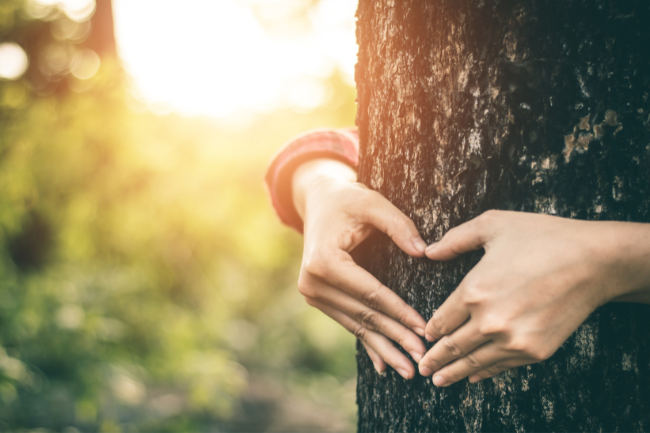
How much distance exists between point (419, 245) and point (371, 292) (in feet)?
0.55

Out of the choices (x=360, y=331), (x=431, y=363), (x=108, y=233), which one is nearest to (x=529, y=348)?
(x=431, y=363)

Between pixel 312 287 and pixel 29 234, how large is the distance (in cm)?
454

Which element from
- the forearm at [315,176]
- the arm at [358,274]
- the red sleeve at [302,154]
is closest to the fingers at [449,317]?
the arm at [358,274]

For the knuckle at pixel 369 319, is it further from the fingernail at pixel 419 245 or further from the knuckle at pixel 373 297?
the fingernail at pixel 419 245

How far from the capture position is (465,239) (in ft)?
2.68

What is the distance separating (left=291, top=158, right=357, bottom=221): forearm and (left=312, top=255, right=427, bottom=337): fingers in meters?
0.35

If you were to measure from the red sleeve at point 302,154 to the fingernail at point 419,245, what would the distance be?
536mm

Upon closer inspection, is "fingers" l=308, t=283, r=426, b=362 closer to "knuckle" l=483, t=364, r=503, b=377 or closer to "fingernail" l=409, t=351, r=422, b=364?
"fingernail" l=409, t=351, r=422, b=364

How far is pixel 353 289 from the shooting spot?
3.06ft

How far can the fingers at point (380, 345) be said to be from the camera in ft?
3.10

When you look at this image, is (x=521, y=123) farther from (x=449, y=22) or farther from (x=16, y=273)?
(x=16, y=273)

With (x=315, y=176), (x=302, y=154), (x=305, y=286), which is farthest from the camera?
(x=302, y=154)

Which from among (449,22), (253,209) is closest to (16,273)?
(253,209)

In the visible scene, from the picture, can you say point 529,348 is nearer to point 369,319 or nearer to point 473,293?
point 473,293
